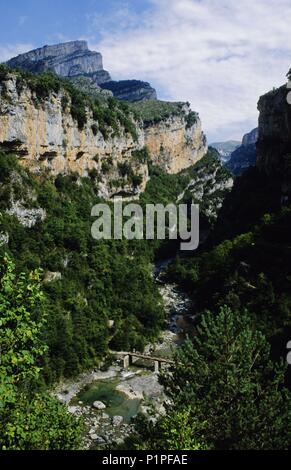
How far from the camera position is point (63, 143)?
6412 centimetres

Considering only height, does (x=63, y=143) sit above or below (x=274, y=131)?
below

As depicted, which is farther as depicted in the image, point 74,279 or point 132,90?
point 132,90

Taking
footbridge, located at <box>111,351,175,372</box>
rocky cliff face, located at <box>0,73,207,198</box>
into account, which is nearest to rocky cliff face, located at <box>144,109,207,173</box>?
rocky cliff face, located at <box>0,73,207,198</box>

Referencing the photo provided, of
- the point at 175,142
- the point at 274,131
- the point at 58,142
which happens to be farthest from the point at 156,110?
the point at 58,142

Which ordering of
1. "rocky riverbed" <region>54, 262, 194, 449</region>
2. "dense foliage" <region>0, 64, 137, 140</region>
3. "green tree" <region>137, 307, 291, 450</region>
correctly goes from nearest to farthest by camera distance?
"green tree" <region>137, 307, 291, 450</region>, "rocky riverbed" <region>54, 262, 194, 449</region>, "dense foliage" <region>0, 64, 137, 140</region>

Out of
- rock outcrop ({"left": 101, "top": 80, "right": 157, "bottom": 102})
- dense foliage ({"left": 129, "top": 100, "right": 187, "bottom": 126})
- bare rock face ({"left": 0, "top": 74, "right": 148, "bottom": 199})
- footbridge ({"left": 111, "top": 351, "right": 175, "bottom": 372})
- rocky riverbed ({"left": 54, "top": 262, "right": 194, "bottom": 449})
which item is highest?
rock outcrop ({"left": 101, "top": 80, "right": 157, "bottom": 102})

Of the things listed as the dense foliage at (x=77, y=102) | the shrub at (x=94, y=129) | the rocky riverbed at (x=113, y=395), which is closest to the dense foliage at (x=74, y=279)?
the rocky riverbed at (x=113, y=395)

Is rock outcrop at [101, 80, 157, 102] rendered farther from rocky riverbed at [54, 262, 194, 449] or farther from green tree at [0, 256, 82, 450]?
green tree at [0, 256, 82, 450]

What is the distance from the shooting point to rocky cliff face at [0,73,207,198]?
5384 cm

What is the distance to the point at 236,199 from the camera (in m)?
75.5

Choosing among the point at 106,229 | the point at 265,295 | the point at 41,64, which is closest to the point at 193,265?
the point at 106,229

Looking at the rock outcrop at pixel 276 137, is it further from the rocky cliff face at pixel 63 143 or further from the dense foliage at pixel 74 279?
the rocky cliff face at pixel 63 143

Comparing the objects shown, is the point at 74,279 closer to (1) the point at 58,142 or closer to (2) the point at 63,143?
(1) the point at 58,142

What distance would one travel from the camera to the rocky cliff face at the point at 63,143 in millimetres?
53844
